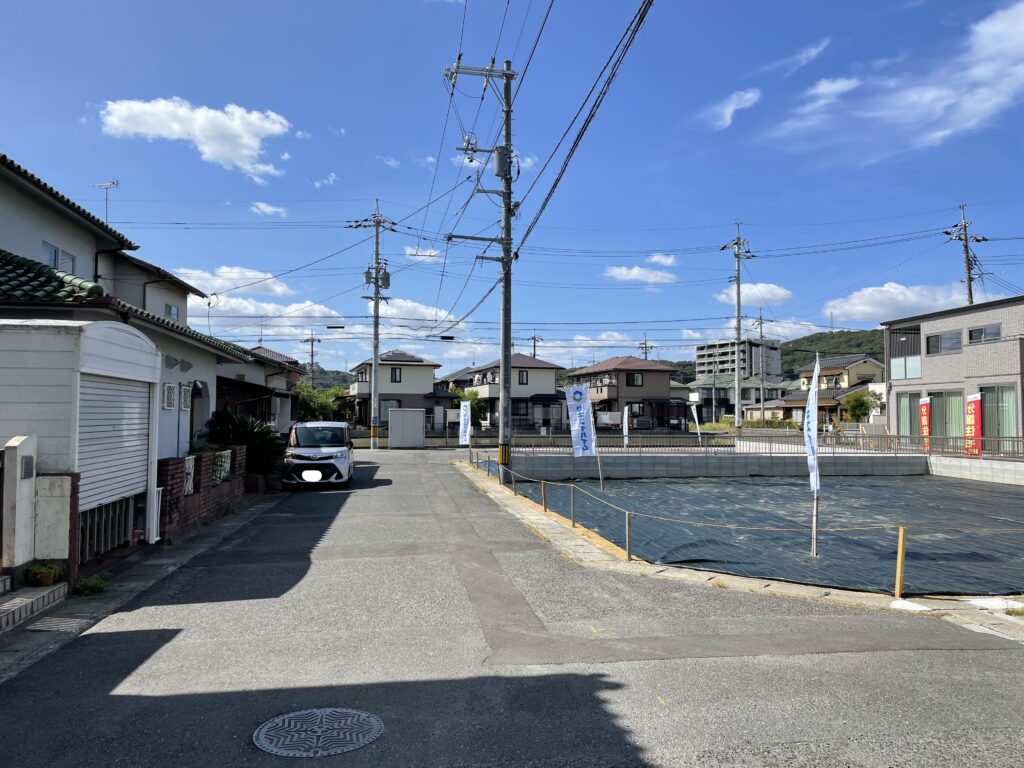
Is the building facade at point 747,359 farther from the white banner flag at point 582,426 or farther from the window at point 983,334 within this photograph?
the white banner flag at point 582,426

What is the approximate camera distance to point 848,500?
20.3 meters

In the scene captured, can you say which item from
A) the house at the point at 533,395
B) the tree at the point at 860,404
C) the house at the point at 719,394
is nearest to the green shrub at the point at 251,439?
the house at the point at 533,395

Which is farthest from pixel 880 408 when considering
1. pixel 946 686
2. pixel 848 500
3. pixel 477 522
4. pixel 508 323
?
pixel 946 686

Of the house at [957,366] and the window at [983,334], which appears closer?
the house at [957,366]

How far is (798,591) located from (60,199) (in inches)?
561

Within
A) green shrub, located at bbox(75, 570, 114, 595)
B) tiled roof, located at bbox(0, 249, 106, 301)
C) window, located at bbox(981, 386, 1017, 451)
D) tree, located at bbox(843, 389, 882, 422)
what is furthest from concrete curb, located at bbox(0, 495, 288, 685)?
tree, located at bbox(843, 389, 882, 422)

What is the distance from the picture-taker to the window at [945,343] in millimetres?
30034

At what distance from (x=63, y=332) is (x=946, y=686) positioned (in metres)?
8.51

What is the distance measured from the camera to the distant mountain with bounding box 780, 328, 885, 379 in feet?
338

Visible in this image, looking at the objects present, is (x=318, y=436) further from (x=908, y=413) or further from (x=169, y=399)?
(x=908, y=413)

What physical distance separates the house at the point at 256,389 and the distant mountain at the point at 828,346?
8442cm

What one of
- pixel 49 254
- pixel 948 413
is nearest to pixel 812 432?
pixel 49 254

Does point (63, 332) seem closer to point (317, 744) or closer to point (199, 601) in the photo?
point (199, 601)

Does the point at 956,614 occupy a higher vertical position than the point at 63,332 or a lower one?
lower
